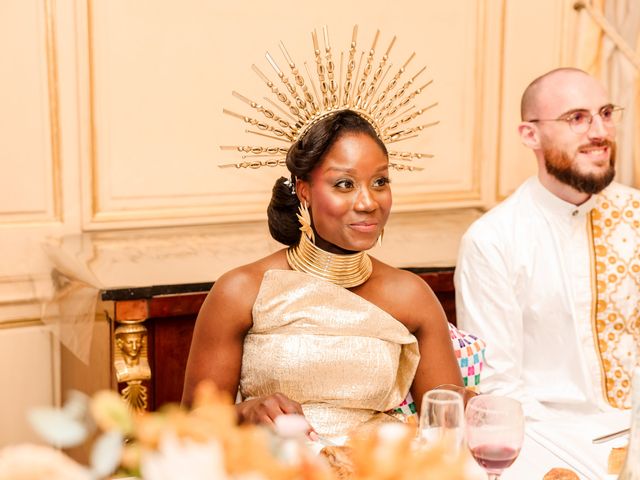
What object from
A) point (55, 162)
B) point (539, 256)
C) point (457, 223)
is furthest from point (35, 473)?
point (457, 223)

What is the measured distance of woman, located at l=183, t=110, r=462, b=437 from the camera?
2111 mm

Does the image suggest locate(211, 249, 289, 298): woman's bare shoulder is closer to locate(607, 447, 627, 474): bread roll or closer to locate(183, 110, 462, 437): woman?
locate(183, 110, 462, 437): woman

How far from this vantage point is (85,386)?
3180 mm

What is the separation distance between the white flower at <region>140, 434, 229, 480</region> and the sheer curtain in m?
3.67

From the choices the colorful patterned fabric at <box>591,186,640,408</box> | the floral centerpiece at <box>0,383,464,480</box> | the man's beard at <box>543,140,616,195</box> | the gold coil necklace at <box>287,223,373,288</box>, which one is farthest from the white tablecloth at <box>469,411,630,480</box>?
the man's beard at <box>543,140,616,195</box>

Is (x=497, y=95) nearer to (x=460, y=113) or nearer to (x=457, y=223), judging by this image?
(x=460, y=113)

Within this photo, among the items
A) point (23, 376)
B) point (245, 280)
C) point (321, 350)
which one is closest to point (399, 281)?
point (321, 350)

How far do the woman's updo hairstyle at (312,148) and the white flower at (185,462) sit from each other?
1443 millimetres

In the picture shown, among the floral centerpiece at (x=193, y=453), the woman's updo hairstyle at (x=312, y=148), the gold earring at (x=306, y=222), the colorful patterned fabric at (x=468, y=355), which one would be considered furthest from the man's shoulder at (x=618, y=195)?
the floral centerpiece at (x=193, y=453)

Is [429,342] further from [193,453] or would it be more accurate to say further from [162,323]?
[193,453]

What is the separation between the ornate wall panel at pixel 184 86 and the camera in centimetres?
334

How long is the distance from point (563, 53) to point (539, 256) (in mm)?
1554

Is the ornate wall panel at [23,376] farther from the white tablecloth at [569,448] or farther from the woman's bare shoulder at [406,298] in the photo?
the white tablecloth at [569,448]

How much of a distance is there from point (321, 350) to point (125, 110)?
1.66 metres
